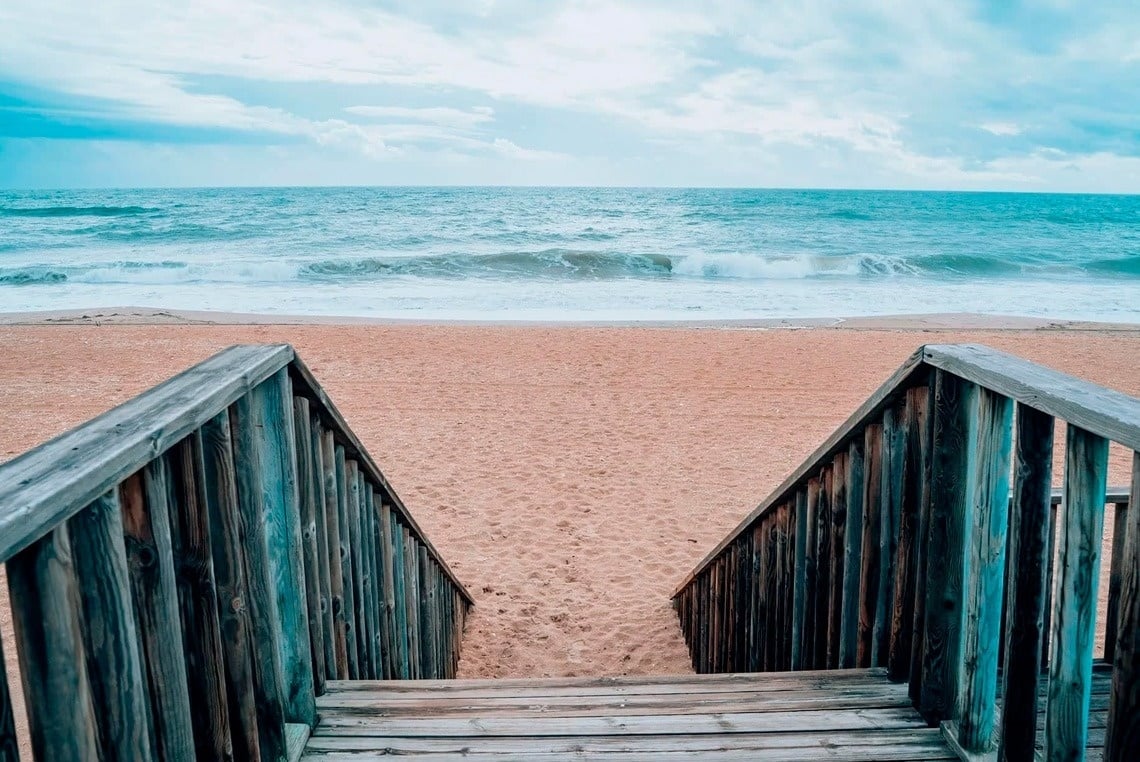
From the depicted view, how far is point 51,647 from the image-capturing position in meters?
1.16

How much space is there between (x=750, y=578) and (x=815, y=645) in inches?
35.3

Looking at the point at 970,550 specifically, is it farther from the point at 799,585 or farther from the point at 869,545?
the point at 799,585

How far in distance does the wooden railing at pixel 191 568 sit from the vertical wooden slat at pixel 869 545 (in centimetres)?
174

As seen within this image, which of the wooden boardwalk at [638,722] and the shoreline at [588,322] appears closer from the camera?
the wooden boardwalk at [638,722]

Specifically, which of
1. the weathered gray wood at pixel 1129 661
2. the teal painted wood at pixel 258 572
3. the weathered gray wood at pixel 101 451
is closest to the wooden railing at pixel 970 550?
the weathered gray wood at pixel 1129 661

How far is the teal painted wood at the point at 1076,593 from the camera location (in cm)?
155

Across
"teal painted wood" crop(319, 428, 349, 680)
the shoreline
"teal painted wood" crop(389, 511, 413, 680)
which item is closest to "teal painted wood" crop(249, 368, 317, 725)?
"teal painted wood" crop(319, 428, 349, 680)

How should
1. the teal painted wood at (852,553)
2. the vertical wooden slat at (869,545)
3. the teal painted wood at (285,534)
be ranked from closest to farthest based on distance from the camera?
the teal painted wood at (285,534)
the vertical wooden slat at (869,545)
the teal painted wood at (852,553)

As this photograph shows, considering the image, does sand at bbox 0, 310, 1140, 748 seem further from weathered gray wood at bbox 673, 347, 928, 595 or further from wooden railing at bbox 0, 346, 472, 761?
wooden railing at bbox 0, 346, 472, 761

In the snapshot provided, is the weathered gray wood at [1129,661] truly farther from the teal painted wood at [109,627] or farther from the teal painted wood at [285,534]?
the teal painted wood at [285,534]

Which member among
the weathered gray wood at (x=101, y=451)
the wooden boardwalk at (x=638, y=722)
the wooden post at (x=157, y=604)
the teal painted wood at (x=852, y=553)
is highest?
the weathered gray wood at (x=101, y=451)

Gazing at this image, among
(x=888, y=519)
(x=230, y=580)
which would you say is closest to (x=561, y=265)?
(x=888, y=519)

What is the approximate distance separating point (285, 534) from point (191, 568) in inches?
20.7

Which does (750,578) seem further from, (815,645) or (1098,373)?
(1098,373)
